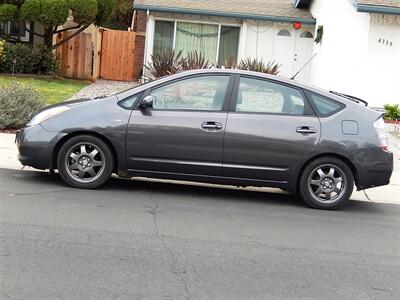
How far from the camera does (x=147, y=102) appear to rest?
7.58 meters

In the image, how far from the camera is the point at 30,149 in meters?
7.67

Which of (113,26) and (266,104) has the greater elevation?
(113,26)

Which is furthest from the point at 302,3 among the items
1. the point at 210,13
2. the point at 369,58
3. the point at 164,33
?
the point at 369,58

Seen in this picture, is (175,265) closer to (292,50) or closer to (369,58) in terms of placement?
(369,58)

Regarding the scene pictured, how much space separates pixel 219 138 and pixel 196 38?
15.2 m

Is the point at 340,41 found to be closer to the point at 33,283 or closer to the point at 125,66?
the point at 125,66

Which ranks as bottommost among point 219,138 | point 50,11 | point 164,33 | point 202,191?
point 202,191

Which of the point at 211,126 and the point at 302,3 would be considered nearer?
the point at 211,126

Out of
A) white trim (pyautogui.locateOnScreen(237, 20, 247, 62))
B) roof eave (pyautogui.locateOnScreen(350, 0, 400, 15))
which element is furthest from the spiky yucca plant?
roof eave (pyautogui.locateOnScreen(350, 0, 400, 15))

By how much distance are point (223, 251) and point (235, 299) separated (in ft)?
3.72

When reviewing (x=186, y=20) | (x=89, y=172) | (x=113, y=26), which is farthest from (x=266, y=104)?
(x=113, y=26)

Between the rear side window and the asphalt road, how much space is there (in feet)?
4.05

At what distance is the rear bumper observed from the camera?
24.9 feet

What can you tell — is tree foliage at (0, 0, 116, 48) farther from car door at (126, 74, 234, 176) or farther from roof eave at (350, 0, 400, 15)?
car door at (126, 74, 234, 176)
